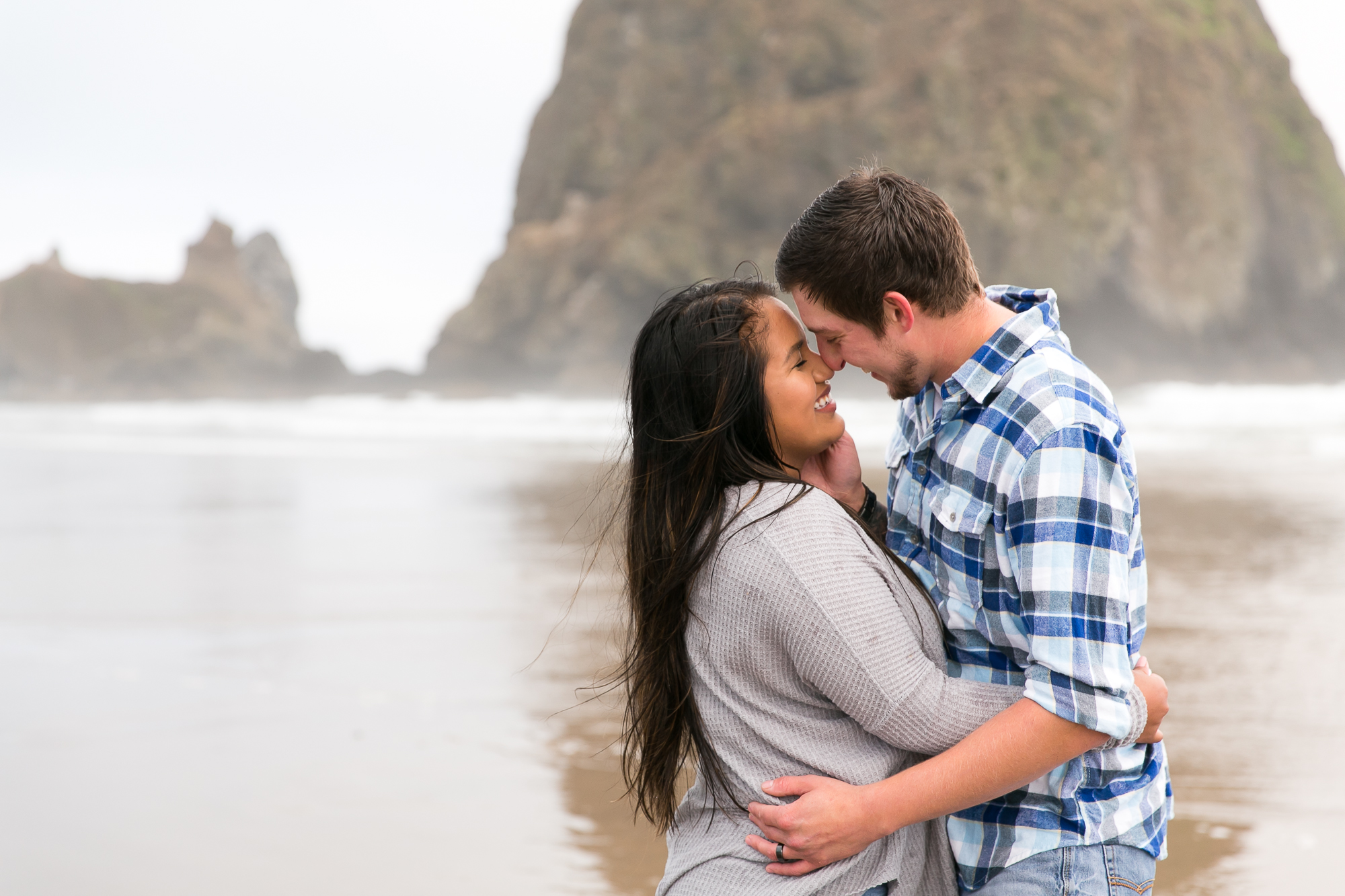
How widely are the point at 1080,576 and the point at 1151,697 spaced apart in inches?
13.0

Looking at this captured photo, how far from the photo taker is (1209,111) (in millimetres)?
44500

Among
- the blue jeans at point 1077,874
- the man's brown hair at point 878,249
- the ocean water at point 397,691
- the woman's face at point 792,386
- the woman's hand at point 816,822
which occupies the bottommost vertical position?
the ocean water at point 397,691

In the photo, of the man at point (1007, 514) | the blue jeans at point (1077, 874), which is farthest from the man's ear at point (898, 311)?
the blue jeans at point (1077, 874)

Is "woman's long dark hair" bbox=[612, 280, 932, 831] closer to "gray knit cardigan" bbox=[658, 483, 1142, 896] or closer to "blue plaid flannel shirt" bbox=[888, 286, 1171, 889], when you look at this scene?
"gray knit cardigan" bbox=[658, 483, 1142, 896]

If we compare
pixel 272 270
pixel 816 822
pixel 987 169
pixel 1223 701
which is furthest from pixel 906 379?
pixel 272 270

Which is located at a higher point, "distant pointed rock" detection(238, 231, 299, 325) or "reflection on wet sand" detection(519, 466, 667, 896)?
"reflection on wet sand" detection(519, 466, 667, 896)

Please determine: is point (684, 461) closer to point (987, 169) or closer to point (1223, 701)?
point (1223, 701)

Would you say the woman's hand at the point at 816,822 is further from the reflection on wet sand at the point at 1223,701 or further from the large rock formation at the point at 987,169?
the large rock formation at the point at 987,169

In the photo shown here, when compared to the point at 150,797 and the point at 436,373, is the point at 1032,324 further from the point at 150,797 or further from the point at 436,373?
the point at 436,373

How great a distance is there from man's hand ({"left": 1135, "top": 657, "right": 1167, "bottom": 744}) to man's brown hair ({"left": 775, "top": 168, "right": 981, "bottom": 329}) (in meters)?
0.68

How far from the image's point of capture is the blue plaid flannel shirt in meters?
1.47

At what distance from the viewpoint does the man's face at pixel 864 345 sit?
1811 mm

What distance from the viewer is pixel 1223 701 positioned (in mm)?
4770

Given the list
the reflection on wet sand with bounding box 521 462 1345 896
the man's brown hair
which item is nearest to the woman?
the man's brown hair
